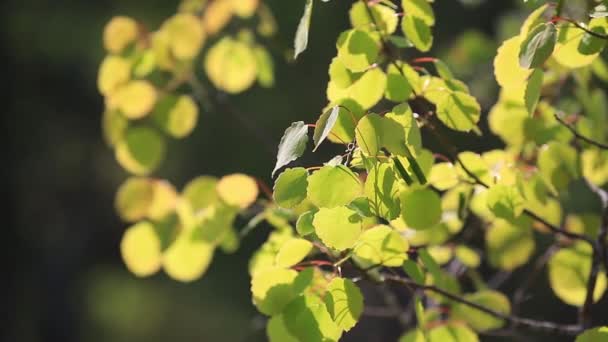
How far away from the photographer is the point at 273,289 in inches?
29.4

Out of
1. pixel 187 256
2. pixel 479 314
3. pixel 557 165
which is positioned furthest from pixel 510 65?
pixel 187 256

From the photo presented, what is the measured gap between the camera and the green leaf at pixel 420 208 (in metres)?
0.75

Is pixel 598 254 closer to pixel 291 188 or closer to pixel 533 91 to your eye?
pixel 533 91

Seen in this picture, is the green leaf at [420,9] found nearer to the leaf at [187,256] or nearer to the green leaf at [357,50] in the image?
the green leaf at [357,50]

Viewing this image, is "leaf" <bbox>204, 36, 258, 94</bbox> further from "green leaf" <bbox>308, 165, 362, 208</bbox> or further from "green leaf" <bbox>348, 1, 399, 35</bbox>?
"green leaf" <bbox>308, 165, 362, 208</bbox>

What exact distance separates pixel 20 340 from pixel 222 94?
2.83 m

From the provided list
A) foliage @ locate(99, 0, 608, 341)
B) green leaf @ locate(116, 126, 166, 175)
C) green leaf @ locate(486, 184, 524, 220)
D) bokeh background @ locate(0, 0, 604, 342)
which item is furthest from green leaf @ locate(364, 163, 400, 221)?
bokeh background @ locate(0, 0, 604, 342)

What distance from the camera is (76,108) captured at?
4711 millimetres

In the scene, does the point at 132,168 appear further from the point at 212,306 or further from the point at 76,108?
the point at 212,306

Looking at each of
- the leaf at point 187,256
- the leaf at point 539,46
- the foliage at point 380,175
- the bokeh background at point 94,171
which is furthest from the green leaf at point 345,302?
the bokeh background at point 94,171

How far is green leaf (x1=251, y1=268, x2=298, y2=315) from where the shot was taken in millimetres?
738

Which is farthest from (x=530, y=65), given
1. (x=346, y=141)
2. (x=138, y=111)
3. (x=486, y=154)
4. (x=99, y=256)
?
Answer: (x=99, y=256)

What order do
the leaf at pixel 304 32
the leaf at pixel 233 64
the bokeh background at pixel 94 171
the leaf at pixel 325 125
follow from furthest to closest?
the bokeh background at pixel 94 171 < the leaf at pixel 233 64 < the leaf at pixel 304 32 < the leaf at pixel 325 125

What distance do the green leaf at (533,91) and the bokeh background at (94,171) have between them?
2057 millimetres
